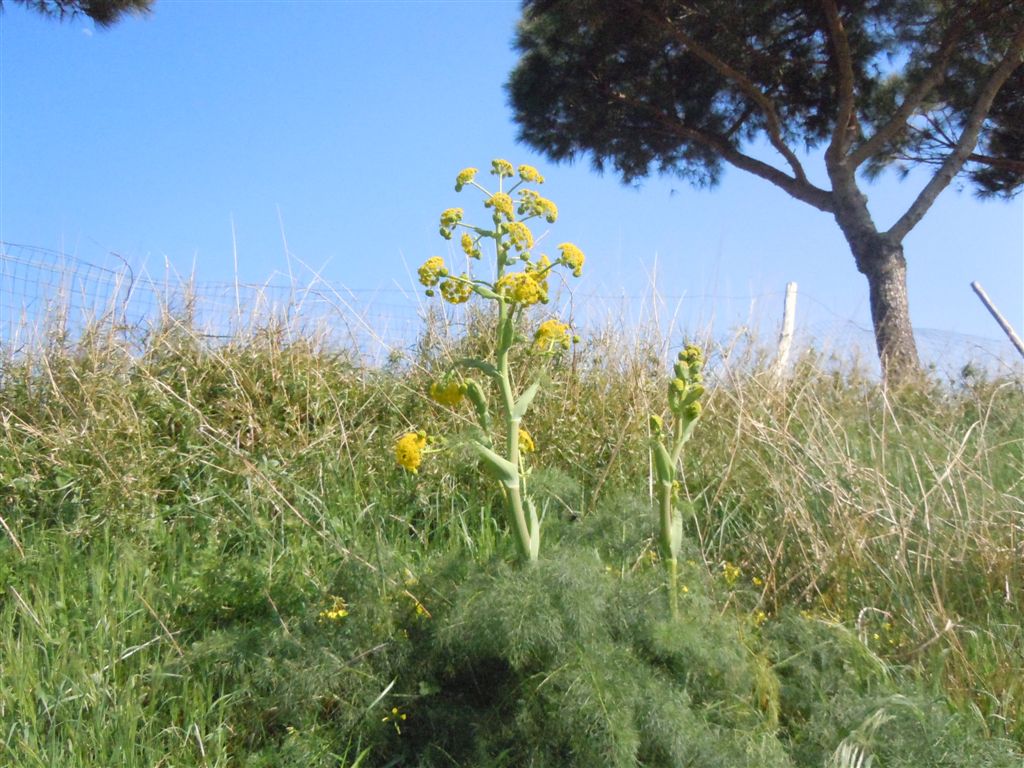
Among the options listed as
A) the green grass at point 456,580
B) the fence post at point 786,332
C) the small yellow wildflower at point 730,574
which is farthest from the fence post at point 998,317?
the small yellow wildflower at point 730,574

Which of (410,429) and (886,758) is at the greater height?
(410,429)

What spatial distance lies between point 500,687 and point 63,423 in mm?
2610

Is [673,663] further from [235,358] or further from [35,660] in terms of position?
[235,358]

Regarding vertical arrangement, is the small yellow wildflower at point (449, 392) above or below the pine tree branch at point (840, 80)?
below

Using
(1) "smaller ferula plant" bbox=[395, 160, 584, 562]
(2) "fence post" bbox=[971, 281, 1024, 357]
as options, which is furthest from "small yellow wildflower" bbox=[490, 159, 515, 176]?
(2) "fence post" bbox=[971, 281, 1024, 357]

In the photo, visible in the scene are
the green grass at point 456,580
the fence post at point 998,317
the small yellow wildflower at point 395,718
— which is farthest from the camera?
the fence post at point 998,317

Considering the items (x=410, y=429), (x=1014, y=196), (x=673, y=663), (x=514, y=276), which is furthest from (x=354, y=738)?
(x=1014, y=196)

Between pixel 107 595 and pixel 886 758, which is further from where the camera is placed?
pixel 107 595

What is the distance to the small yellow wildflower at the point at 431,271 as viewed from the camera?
2480mm

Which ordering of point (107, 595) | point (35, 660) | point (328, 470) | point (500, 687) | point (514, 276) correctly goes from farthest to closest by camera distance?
1. point (328, 470)
2. point (107, 595)
3. point (35, 660)
4. point (514, 276)
5. point (500, 687)

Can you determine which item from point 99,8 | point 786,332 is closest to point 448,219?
point 786,332

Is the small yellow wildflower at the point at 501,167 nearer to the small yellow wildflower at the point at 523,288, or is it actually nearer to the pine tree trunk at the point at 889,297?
the small yellow wildflower at the point at 523,288

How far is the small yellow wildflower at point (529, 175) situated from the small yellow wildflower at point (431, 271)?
1.12 ft

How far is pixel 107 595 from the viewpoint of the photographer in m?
3.02
